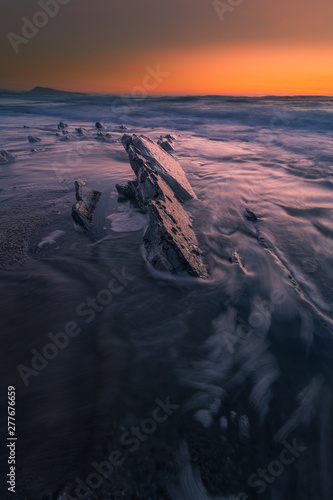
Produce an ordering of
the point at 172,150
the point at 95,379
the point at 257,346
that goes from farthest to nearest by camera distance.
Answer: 1. the point at 172,150
2. the point at 257,346
3. the point at 95,379

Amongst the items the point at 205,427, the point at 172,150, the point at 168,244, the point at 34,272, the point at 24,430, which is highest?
the point at 172,150

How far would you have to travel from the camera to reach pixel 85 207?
12.9 feet

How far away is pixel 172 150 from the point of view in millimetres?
8805

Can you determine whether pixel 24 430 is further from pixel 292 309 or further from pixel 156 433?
pixel 292 309

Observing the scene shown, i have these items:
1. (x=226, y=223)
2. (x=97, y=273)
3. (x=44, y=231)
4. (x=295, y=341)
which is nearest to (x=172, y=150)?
(x=226, y=223)

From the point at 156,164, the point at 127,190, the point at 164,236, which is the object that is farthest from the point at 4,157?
the point at 164,236

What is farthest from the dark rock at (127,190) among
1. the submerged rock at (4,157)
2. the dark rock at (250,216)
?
the submerged rock at (4,157)

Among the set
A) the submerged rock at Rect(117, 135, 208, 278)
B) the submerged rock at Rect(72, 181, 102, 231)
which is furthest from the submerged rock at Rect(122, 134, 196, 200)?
the submerged rock at Rect(72, 181, 102, 231)

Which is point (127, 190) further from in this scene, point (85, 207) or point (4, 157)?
point (4, 157)

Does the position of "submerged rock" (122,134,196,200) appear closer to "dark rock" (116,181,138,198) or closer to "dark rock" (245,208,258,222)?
"dark rock" (116,181,138,198)

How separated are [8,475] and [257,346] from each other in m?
1.83

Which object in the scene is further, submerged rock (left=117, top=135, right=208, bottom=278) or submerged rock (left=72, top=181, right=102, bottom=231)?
submerged rock (left=72, top=181, right=102, bottom=231)

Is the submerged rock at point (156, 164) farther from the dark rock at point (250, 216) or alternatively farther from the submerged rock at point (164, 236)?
the dark rock at point (250, 216)

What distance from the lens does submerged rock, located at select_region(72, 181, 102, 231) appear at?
3.58 m
